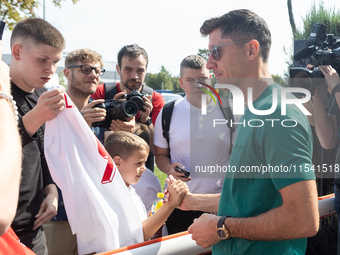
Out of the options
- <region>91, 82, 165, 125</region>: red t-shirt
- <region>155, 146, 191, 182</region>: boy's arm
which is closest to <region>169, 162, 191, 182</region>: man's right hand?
<region>155, 146, 191, 182</region>: boy's arm

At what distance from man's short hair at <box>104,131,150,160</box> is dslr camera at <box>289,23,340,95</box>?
1628mm

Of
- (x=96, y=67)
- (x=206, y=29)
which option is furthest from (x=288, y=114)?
(x=96, y=67)

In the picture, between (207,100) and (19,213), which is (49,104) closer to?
(19,213)

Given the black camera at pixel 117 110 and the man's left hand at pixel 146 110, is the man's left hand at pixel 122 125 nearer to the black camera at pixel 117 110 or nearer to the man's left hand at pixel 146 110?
the black camera at pixel 117 110

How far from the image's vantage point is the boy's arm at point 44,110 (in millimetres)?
1940

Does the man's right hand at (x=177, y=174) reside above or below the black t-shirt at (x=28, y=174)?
below

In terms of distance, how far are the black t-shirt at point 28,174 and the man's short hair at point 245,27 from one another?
1.35 meters

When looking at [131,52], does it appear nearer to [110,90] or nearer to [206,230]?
[110,90]

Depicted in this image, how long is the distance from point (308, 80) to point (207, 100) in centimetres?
99

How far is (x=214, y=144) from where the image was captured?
3.22 metres

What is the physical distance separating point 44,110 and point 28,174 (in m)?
0.44

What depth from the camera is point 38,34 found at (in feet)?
7.57

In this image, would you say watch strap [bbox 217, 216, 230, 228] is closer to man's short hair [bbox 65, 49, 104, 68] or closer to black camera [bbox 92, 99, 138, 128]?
black camera [bbox 92, 99, 138, 128]

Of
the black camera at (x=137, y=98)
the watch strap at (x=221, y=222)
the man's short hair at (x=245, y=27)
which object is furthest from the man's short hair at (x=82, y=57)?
the watch strap at (x=221, y=222)
